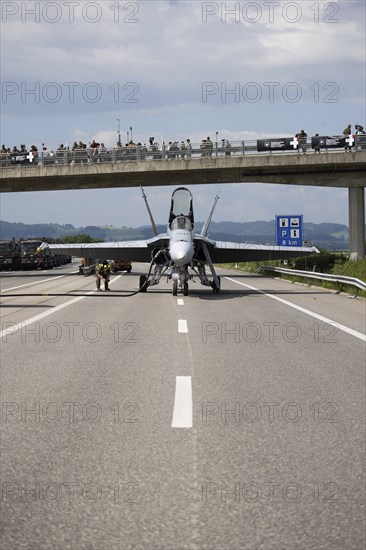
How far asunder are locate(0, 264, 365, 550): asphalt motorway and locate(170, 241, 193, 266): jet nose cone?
1039 cm

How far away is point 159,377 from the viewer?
833 cm

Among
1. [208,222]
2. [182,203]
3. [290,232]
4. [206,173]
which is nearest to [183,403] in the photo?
[182,203]

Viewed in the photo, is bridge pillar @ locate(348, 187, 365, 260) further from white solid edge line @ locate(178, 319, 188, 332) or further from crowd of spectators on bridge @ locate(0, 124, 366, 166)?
white solid edge line @ locate(178, 319, 188, 332)

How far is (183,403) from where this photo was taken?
6883 millimetres

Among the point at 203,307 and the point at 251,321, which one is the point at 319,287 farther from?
the point at 251,321

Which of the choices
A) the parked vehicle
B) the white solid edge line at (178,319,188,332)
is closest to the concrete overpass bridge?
the parked vehicle

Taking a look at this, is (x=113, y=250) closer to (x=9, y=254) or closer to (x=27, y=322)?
(x=27, y=322)

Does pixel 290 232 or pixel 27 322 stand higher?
pixel 290 232

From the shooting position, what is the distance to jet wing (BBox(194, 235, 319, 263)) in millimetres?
29812

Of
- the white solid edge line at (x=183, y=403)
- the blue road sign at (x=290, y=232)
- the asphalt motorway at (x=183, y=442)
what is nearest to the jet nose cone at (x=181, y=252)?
the asphalt motorway at (x=183, y=442)

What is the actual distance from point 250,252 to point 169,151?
13.4 m

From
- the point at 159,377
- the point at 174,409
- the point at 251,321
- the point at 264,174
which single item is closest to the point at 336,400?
the point at 174,409

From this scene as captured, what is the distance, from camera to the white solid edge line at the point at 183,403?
6117mm

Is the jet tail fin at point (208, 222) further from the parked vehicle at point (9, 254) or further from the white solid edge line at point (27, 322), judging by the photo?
the parked vehicle at point (9, 254)
